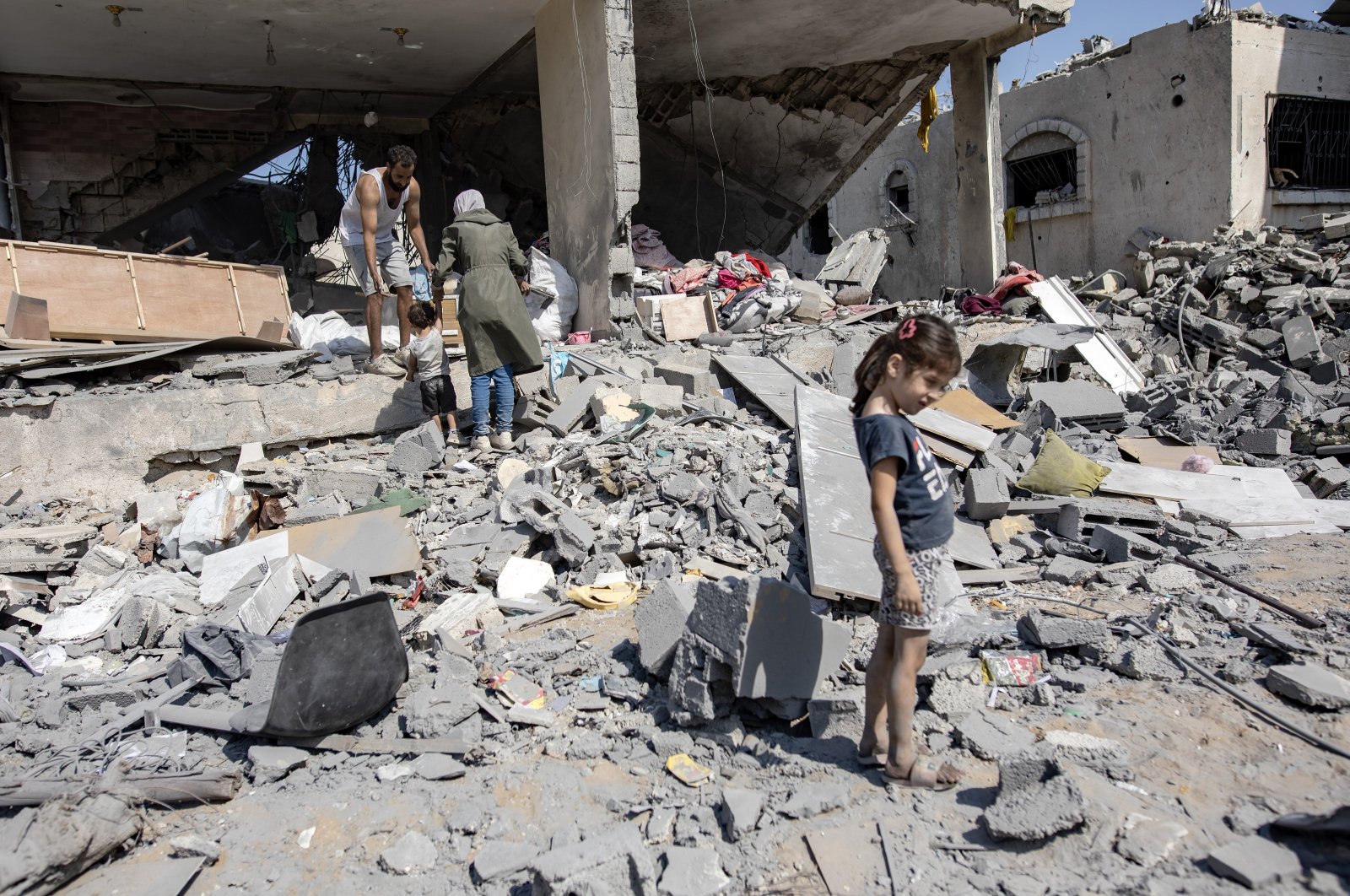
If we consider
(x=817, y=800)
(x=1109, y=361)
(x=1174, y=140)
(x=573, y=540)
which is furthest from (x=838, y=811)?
(x=1174, y=140)

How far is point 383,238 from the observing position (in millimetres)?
6344

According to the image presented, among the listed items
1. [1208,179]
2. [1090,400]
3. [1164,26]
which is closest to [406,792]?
[1090,400]

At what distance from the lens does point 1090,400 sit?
6.89 metres

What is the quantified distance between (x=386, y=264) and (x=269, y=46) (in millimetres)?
4358

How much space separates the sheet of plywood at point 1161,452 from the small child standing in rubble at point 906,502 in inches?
174

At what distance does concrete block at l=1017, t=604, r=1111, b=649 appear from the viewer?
11.3ft

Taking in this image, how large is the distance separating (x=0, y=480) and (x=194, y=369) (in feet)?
4.35

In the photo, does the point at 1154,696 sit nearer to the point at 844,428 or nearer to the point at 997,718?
the point at 997,718

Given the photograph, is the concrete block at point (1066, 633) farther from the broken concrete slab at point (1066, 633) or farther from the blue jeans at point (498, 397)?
the blue jeans at point (498, 397)

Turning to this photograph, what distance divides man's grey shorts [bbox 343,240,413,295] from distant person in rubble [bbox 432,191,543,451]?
2.40 ft

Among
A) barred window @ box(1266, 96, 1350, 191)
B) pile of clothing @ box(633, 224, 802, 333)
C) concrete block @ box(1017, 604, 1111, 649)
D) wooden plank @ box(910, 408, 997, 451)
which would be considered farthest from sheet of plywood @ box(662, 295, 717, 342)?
barred window @ box(1266, 96, 1350, 191)

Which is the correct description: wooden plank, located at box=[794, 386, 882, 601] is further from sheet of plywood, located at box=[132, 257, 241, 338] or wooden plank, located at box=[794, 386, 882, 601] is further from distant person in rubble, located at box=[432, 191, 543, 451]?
sheet of plywood, located at box=[132, 257, 241, 338]

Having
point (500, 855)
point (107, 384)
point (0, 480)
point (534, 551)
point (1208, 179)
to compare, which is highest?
point (1208, 179)

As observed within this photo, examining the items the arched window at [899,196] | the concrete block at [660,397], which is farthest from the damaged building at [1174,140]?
the concrete block at [660,397]
